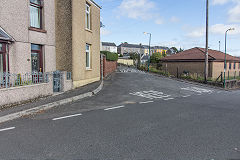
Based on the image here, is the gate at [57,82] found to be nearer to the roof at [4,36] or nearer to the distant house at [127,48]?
the roof at [4,36]

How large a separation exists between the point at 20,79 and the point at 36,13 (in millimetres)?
4891

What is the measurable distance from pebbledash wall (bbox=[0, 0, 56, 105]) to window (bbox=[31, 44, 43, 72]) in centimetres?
18

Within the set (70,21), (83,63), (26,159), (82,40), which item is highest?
(70,21)

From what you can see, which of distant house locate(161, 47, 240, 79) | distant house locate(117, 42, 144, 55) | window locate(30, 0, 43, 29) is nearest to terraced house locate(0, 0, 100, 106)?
window locate(30, 0, 43, 29)

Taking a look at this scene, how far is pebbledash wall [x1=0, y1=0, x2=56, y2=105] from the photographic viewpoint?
867 centimetres

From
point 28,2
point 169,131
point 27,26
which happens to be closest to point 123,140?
point 169,131

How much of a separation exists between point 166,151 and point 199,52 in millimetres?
32628

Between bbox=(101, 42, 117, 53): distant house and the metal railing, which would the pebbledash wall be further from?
bbox=(101, 42, 117, 53): distant house

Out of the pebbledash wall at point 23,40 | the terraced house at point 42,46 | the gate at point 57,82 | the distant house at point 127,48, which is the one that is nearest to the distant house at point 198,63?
the terraced house at point 42,46

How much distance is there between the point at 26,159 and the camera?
3.70 m

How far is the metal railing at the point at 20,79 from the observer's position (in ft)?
25.1

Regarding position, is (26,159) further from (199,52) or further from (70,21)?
(199,52)

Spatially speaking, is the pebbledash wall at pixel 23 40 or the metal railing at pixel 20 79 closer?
the metal railing at pixel 20 79

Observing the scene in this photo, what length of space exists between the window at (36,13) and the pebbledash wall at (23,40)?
25 cm
